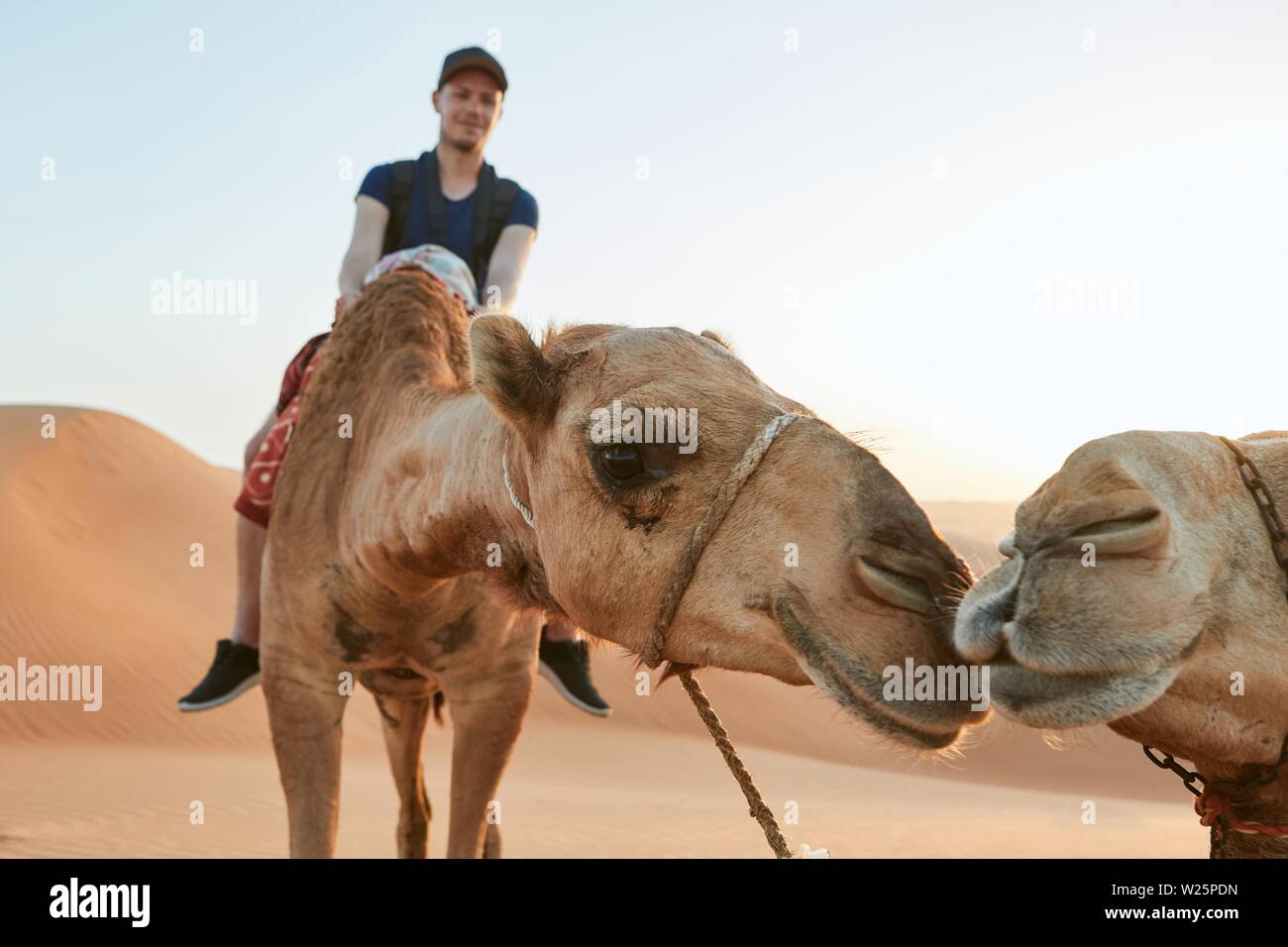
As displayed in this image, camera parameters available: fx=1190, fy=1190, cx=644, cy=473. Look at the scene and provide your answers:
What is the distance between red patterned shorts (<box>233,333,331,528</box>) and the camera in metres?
5.06

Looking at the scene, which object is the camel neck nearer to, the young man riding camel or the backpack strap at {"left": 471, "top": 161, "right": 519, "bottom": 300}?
the young man riding camel

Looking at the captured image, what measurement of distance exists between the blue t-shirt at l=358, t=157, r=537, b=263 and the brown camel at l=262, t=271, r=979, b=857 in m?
0.89

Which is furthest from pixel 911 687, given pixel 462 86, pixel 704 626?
pixel 462 86

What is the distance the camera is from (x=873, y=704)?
2.20 metres

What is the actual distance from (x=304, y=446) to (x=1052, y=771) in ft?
74.0

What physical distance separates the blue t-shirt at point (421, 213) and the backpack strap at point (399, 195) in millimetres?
18

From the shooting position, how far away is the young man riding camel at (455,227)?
556 centimetres

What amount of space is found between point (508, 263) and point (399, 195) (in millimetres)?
626
